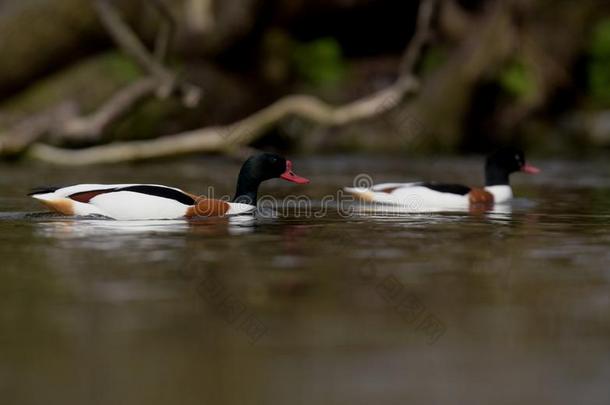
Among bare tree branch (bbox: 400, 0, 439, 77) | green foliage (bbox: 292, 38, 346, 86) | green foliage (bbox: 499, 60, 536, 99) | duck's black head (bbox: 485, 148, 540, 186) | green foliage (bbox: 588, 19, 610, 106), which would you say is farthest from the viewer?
green foliage (bbox: 292, 38, 346, 86)

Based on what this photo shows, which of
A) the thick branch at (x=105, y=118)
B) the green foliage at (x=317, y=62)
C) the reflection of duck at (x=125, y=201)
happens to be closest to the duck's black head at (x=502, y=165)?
the reflection of duck at (x=125, y=201)

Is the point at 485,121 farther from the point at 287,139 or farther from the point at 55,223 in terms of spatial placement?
the point at 55,223

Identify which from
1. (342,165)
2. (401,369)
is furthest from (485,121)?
(401,369)

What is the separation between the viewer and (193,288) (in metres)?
7.46

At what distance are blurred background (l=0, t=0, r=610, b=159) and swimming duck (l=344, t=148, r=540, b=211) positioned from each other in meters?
9.22

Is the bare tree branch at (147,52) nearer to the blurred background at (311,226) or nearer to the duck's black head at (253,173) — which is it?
the blurred background at (311,226)

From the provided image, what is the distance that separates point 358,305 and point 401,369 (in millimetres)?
1627

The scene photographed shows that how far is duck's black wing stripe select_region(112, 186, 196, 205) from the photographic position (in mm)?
11484

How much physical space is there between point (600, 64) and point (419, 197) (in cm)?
1664

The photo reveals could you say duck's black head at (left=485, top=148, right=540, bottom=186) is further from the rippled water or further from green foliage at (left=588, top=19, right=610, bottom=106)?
green foliage at (left=588, top=19, right=610, bottom=106)

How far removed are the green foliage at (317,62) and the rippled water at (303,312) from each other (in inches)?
702

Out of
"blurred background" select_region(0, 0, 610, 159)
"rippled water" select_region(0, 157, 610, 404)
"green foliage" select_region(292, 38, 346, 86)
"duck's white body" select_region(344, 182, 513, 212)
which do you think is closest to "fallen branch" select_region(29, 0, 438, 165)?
"blurred background" select_region(0, 0, 610, 159)

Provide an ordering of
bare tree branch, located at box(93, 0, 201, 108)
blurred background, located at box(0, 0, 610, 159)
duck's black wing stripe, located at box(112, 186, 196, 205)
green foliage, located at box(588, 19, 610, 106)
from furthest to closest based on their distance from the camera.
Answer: green foliage, located at box(588, 19, 610, 106) → blurred background, located at box(0, 0, 610, 159) → bare tree branch, located at box(93, 0, 201, 108) → duck's black wing stripe, located at box(112, 186, 196, 205)

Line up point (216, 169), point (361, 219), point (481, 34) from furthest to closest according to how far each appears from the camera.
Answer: point (481, 34), point (216, 169), point (361, 219)
